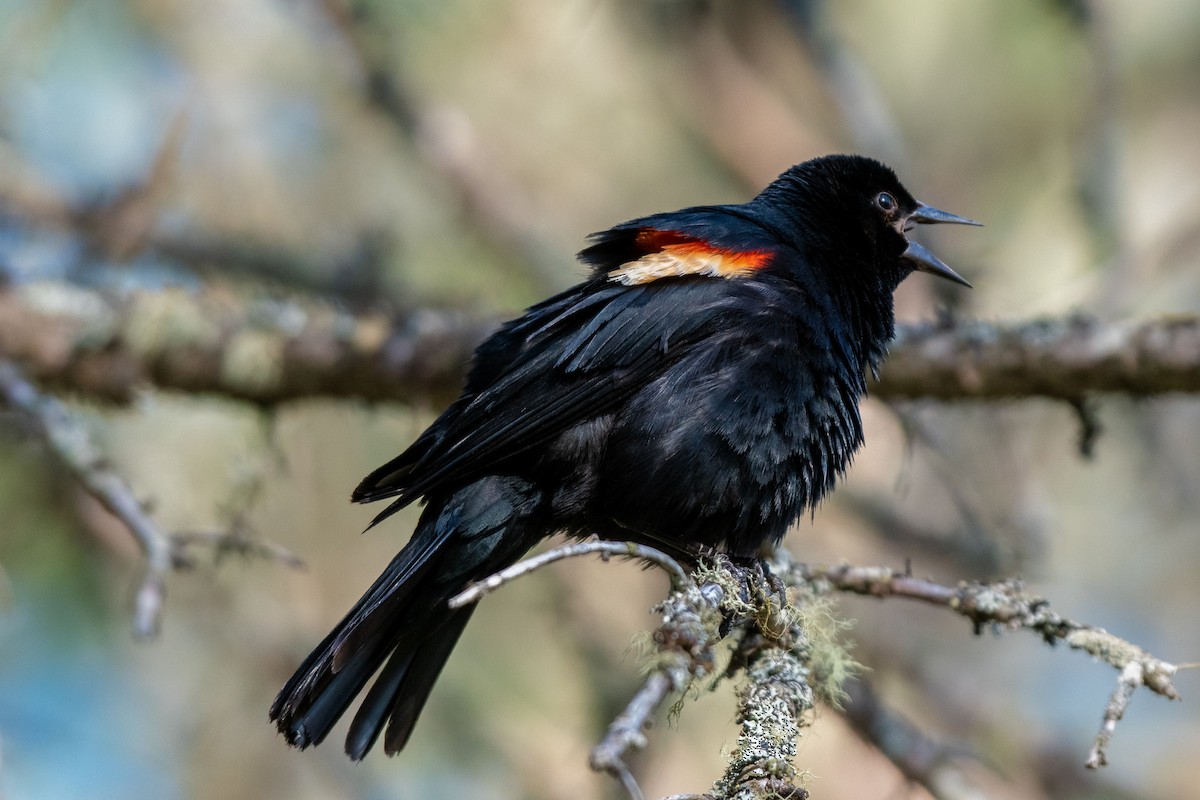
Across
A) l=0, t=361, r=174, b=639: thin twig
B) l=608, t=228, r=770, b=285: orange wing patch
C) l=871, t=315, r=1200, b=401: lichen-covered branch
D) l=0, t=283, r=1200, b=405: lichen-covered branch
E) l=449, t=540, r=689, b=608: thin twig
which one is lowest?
l=0, t=361, r=174, b=639: thin twig

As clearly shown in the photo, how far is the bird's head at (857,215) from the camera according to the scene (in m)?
3.96

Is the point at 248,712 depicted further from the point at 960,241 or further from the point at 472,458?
the point at 960,241

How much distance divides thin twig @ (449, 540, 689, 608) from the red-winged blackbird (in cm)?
64

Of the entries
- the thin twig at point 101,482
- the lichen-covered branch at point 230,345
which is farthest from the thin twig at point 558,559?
the lichen-covered branch at point 230,345

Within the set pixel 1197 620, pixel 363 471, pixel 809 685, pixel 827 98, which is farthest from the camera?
pixel 1197 620

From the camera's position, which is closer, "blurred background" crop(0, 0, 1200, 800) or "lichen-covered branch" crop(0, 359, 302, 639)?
"lichen-covered branch" crop(0, 359, 302, 639)

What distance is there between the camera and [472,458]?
3.18 meters

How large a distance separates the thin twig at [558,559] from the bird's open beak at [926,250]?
1903mm

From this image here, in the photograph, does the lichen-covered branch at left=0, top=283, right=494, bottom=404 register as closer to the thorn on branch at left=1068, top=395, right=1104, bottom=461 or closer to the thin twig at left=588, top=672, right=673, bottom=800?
the thorn on branch at left=1068, top=395, right=1104, bottom=461

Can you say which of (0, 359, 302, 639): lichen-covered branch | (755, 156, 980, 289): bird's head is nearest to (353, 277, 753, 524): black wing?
(0, 359, 302, 639): lichen-covered branch

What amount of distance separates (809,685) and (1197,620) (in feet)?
17.7

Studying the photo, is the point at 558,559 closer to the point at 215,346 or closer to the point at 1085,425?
the point at 1085,425

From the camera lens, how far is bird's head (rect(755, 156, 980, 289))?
396cm

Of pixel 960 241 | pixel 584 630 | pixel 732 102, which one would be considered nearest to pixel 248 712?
pixel 584 630
